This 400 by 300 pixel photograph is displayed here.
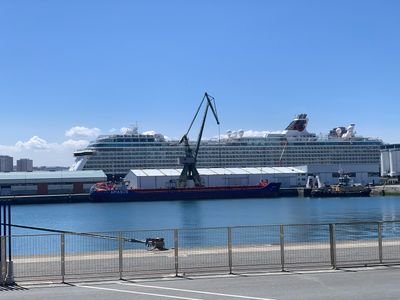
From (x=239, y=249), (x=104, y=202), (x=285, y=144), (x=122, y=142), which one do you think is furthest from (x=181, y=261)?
(x=285, y=144)

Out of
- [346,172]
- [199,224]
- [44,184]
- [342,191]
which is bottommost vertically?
[199,224]

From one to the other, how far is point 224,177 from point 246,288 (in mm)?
99370

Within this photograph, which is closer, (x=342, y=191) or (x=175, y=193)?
(x=175, y=193)

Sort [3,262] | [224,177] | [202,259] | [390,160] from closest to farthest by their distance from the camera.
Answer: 1. [3,262]
2. [202,259]
3. [224,177]
4. [390,160]

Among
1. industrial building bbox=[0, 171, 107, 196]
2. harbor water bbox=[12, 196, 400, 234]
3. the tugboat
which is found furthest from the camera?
industrial building bbox=[0, 171, 107, 196]

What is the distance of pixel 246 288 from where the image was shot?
10914 mm

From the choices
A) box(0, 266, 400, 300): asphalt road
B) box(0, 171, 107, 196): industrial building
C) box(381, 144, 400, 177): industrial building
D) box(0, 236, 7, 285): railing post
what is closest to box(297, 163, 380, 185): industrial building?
box(381, 144, 400, 177): industrial building

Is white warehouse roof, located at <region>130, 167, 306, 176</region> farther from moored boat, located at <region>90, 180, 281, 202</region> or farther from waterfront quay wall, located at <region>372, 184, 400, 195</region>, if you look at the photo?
waterfront quay wall, located at <region>372, 184, 400, 195</region>

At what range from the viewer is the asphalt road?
10.2 meters

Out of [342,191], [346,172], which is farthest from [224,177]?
[346,172]

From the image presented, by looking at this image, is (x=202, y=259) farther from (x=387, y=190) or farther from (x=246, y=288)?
(x=387, y=190)

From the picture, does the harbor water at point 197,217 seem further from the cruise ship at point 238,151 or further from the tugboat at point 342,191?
the cruise ship at point 238,151

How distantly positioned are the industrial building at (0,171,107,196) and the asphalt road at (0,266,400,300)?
95.4 metres

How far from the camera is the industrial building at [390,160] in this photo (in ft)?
483
